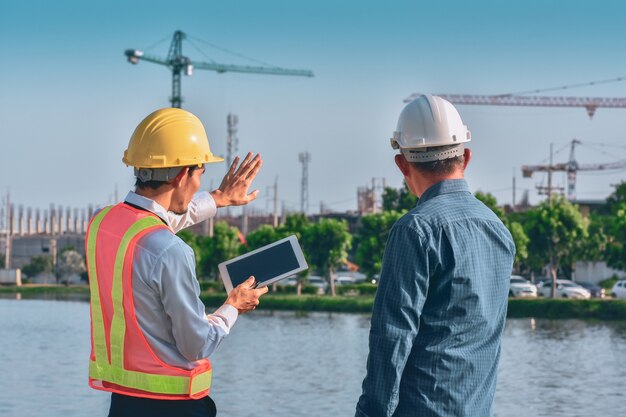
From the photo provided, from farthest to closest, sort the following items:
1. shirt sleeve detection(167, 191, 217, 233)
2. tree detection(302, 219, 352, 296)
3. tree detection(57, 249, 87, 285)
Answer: tree detection(57, 249, 87, 285)
tree detection(302, 219, 352, 296)
shirt sleeve detection(167, 191, 217, 233)

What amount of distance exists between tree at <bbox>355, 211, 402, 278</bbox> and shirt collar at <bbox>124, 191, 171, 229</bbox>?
222 ft

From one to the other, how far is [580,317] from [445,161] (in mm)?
54000

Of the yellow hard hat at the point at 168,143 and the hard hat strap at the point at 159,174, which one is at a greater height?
the yellow hard hat at the point at 168,143

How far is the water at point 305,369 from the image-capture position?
26688mm

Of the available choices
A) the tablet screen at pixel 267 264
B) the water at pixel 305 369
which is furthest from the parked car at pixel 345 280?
the tablet screen at pixel 267 264

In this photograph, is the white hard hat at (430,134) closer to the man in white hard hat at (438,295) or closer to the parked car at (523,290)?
the man in white hard hat at (438,295)

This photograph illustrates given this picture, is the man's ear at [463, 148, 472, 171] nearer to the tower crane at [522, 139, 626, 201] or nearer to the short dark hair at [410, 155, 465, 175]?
the short dark hair at [410, 155, 465, 175]

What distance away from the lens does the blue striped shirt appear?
4.21 metres

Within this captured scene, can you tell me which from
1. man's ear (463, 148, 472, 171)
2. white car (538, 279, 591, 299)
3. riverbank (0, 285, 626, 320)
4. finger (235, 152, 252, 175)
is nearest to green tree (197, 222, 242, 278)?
riverbank (0, 285, 626, 320)

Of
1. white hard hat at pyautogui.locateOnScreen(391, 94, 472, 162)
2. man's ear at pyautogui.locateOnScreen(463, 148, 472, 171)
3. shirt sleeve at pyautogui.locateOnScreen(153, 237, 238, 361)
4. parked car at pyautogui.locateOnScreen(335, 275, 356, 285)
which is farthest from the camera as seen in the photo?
parked car at pyautogui.locateOnScreen(335, 275, 356, 285)

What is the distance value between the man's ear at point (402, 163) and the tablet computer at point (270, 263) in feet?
1.66

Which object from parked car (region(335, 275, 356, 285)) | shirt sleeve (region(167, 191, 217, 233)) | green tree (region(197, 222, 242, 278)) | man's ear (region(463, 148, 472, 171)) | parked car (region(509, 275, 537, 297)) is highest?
man's ear (region(463, 148, 472, 171))

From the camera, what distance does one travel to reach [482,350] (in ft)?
14.5

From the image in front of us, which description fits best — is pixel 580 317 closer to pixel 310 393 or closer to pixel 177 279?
pixel 310 393
